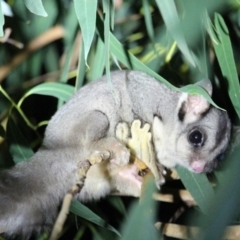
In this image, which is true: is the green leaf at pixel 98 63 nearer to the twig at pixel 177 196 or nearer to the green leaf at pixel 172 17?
the green leaf at pixel 172 17

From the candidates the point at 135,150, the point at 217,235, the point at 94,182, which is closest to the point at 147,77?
the point at 135,150

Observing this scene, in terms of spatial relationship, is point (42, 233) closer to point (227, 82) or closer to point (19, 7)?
point (227, 82)

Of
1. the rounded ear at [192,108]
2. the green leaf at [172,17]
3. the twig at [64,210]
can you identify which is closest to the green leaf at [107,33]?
the green leaf at [172,17]

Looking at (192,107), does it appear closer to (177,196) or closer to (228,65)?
(228,65)

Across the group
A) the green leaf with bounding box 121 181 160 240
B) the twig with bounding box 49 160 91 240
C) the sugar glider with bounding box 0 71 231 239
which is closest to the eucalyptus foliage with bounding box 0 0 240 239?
the sugar glider with bounding box 0 71 231 239

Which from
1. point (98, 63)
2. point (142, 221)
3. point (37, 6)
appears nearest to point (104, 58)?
point (98, 63)

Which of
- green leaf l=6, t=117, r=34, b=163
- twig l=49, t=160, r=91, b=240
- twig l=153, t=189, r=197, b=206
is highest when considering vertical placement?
twig l=49, t=160, r=91, b=240

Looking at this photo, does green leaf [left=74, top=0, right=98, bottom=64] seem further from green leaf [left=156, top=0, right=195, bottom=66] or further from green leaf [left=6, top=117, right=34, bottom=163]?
green leaf [left=6, top=117, right=34, bottom=163]

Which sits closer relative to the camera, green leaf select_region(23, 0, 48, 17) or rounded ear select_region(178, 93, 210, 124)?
green leaf select_region(23, 0, 48, 17)
